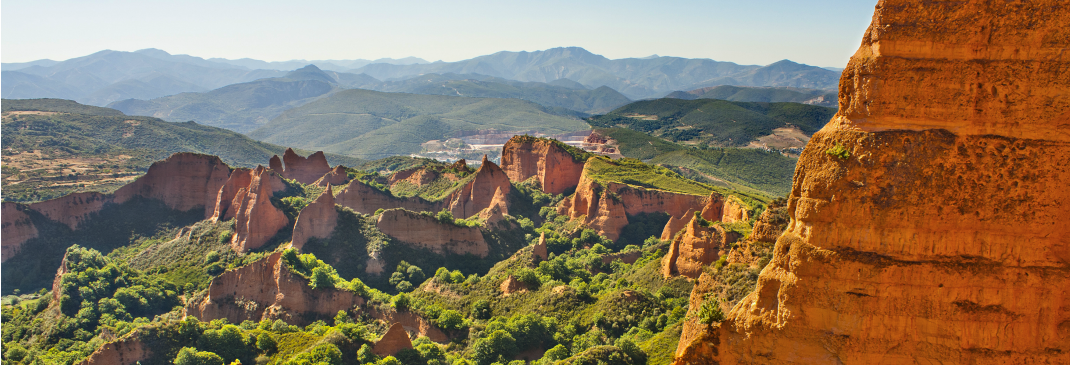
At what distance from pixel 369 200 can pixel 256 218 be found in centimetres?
1517

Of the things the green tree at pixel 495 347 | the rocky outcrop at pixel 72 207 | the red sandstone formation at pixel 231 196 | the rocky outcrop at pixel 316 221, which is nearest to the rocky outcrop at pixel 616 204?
the rocky outcrop at pixel 316 221

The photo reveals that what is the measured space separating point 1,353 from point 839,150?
4565cm

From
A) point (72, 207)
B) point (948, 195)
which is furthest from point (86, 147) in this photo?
point (948, 195)

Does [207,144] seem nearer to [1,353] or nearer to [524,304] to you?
[1,353]

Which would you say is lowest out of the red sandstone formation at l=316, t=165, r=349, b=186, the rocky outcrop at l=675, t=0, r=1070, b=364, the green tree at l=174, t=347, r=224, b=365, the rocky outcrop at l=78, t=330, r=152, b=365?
the green tree at l=174, t=347, r=224, b=365

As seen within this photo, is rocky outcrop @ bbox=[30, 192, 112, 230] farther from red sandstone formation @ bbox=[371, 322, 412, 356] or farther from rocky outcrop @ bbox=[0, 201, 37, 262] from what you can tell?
red sandstone formation @ bbox=[371, 322, 412, 356]

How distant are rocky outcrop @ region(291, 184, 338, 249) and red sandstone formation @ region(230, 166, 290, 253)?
1.69m

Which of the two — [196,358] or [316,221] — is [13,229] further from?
[196,358]

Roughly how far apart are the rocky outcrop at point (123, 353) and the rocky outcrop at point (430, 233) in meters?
21.6

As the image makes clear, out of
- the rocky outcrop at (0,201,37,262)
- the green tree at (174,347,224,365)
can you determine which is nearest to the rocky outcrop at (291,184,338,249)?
the green tree at (174,347,224,365)

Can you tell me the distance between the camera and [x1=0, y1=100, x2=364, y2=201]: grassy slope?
77312 mm

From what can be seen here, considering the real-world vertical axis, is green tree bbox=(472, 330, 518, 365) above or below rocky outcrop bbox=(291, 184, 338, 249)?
below

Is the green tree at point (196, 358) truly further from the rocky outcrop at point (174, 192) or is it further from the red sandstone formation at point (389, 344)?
the rocky outcrop at point (174, 192)

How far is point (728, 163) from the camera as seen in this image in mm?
114812
